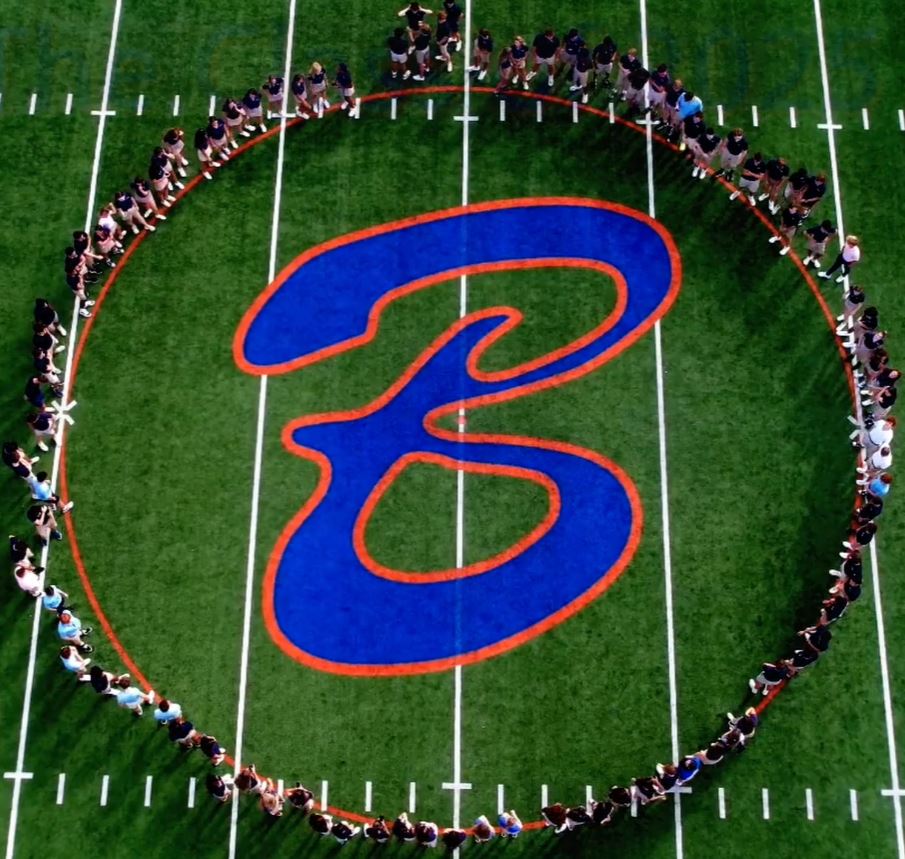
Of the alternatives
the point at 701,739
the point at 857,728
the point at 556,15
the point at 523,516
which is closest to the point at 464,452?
the point at 523,516

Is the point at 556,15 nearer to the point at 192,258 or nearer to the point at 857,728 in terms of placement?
the point at 192,258

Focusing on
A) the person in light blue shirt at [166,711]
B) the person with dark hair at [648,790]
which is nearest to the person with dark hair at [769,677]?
the person with dark hair at [648,790]

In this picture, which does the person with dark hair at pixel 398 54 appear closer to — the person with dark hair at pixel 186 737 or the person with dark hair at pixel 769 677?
the person with dark hair at pixel 186 737

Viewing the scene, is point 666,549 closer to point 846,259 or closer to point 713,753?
point 713,753

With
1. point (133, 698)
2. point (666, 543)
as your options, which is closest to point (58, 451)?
point (133, 698)

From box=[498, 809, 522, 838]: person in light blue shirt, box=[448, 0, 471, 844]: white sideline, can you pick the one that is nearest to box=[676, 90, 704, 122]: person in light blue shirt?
box=[448, 0, 471, 844]: white sideline

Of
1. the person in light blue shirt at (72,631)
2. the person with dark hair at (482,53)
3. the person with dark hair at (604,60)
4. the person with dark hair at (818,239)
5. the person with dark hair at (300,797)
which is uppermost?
the person with dark hair at (482,53)

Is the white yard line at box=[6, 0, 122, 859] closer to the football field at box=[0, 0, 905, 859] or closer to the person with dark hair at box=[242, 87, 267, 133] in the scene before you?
the football field at box=[0, 0, 905, 859]
